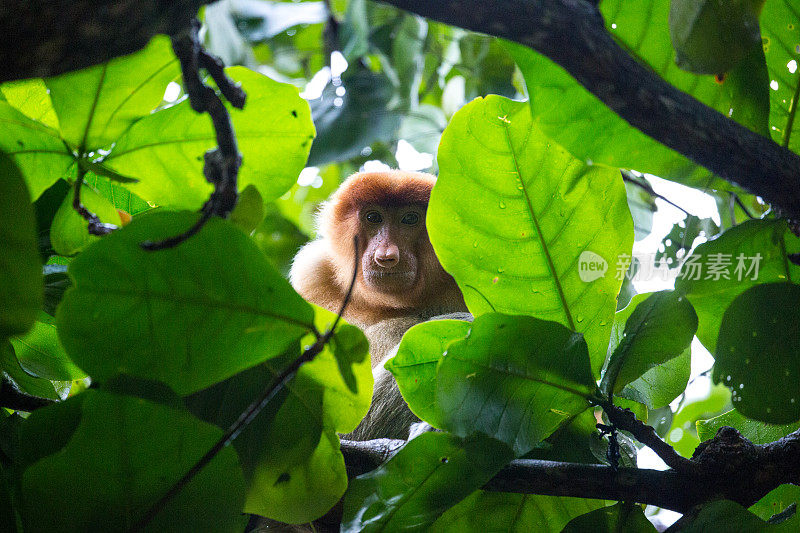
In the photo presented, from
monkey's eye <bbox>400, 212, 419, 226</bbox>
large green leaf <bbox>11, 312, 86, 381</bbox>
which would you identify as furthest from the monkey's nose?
large green leaf <bbox>11, 312, 86, 381</bbox>

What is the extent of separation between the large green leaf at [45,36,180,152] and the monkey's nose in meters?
2.01

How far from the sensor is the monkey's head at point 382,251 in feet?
10.4

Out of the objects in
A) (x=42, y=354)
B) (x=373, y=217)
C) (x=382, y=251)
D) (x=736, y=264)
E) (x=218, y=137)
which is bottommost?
(x=373, y=217)

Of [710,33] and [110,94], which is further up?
[710,33]

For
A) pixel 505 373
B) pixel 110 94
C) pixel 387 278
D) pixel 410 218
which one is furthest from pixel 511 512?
pixel 410 218

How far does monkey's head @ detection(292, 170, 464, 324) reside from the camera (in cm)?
316

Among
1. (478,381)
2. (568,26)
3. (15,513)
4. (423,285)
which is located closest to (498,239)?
(478,381)

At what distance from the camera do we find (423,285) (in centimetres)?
322

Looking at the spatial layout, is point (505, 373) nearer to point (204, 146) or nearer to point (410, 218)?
point (204, 146)

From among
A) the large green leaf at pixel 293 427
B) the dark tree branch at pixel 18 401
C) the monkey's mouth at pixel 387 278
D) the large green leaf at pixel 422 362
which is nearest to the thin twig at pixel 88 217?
the large green leaf at pixel 293 427

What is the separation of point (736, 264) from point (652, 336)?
214mm

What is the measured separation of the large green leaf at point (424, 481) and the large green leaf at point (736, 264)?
1.48 feet

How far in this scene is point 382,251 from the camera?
10.4 feet

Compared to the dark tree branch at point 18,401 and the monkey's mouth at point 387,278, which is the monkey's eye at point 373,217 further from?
the dark tree branch at point 18,401
